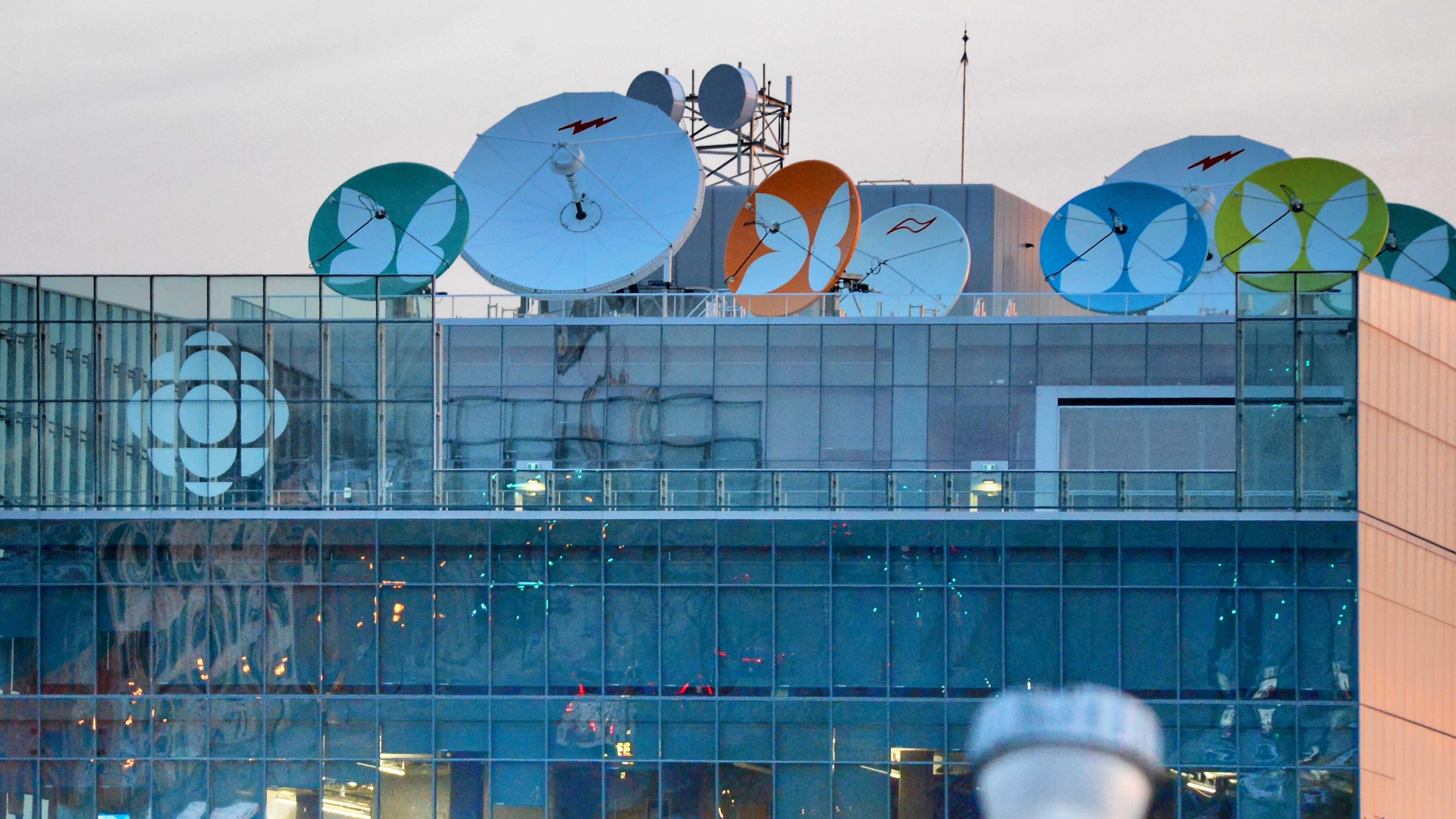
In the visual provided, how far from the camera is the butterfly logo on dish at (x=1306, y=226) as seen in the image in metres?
44.6

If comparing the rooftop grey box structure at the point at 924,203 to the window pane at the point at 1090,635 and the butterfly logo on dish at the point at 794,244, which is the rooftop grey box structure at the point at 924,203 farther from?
the window pane at the point at 1090,635

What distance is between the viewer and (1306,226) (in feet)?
147

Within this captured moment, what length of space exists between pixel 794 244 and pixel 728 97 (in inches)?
748

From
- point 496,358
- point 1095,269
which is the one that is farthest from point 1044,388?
point 496,358

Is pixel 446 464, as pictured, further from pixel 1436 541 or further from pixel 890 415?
pixel 1436 541

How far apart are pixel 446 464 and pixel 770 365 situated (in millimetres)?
9569

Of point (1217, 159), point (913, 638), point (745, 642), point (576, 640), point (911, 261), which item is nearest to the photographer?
point (913, 638)

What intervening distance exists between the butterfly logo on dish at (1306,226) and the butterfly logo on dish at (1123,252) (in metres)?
1.90

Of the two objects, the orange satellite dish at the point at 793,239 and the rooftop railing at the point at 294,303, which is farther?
the orange satellite dish at the point at 793,239

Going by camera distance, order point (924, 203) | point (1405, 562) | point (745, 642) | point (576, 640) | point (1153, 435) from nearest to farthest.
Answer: point (1405, 562) < point (745, 642) < point (576, 640) < point (1153, 435) < point (924, 203)

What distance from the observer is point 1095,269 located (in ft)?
149

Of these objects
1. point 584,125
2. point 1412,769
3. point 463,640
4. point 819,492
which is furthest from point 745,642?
point 584,125

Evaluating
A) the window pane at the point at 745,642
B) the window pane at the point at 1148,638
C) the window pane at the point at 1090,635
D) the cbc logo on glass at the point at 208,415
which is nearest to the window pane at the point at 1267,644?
the window pane at the point at 1148,638

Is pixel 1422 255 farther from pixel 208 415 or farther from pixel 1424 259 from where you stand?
pixel 208 415
